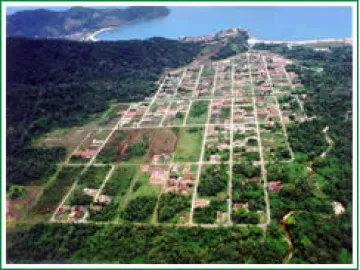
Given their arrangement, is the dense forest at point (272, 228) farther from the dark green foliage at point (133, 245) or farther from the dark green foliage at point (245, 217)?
the dark green foliage at point (245, 217)

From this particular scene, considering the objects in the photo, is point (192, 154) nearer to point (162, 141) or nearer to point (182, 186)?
point (162, 141)

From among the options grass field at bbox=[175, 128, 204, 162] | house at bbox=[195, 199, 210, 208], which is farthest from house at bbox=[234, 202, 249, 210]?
grass field at bbox=[175, 128, 204, 162]

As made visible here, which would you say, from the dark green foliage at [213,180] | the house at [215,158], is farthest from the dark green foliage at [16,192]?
the house at [215,158]

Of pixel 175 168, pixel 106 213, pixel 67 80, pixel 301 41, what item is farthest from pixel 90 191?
pixel 301 41

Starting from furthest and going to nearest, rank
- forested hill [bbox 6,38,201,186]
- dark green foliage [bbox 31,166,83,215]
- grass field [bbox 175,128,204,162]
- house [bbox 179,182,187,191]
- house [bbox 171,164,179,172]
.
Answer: forested hill [bbox 6,38,201,186]
grass field [bbox 175,128,204,162]
house [bbox 171,164,179,172]
dark green foliage [bbox 31,166,83,215]
house [bbox 179,182,187,191]

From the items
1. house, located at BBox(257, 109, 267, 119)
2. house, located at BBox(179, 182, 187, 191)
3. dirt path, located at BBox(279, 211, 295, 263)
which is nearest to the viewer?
dirt path, located at BBox(279, 211, 295, 263)

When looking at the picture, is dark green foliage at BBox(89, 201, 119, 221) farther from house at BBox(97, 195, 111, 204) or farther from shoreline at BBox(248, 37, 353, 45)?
shoreline at BBox(248, 37, 353, 45)
